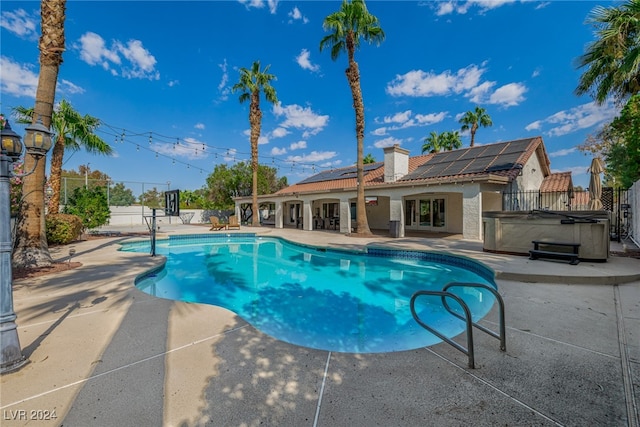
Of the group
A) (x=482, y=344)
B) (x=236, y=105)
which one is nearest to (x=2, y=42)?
(x=236, y=105)

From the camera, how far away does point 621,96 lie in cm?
1063

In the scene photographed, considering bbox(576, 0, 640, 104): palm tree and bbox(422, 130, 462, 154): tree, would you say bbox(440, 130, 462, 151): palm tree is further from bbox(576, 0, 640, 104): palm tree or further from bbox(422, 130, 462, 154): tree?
bbox(576, 0, 640, 104): palm tree

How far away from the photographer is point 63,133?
13453 millimetres

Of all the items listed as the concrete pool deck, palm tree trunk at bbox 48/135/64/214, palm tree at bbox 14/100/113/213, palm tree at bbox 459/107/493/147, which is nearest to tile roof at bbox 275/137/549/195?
the concrete pool deck

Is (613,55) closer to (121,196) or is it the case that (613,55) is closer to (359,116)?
(359,116)

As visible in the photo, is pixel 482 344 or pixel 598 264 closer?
pixel 482 344

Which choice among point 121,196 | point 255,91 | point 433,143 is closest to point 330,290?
point 255,91

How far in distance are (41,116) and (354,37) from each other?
1339 cm

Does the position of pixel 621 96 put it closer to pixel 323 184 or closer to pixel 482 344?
pixel 482 344

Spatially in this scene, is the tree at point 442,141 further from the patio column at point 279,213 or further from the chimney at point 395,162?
the patio column at point 279,213

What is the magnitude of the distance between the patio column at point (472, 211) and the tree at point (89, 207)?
18179 mm

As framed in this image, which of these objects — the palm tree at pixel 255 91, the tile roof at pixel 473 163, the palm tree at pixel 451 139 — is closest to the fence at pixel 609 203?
the tile roof at pixel 473 163

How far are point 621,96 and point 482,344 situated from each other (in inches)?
550

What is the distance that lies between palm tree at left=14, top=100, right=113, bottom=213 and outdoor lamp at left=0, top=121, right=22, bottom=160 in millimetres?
13725
